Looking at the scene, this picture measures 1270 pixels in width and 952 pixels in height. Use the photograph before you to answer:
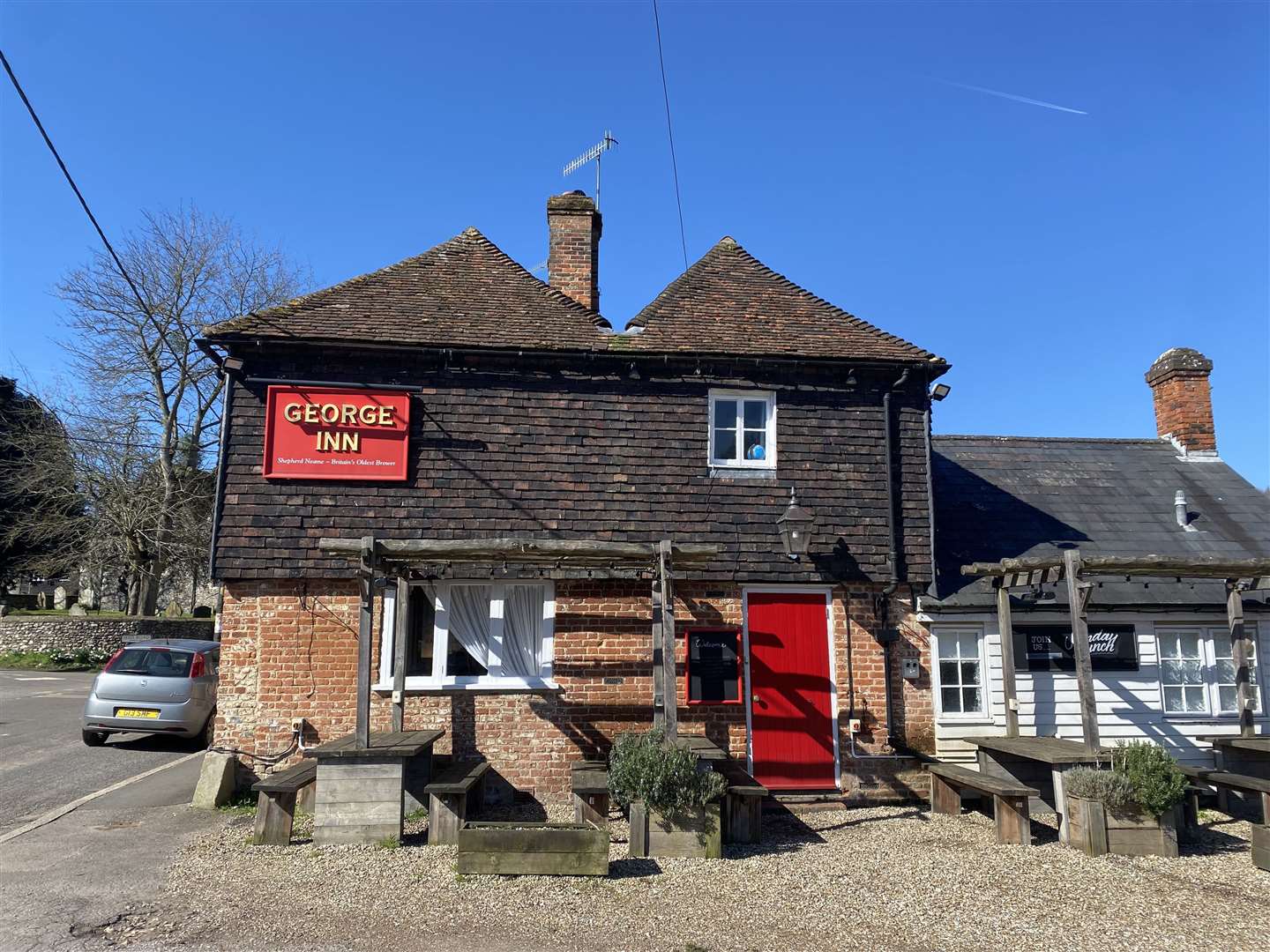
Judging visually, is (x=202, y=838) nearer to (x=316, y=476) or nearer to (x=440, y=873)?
(x=440, y=873)

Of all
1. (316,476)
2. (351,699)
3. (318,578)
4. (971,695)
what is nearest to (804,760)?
(971,695)

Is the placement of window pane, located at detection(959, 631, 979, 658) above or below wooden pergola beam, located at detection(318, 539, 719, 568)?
below

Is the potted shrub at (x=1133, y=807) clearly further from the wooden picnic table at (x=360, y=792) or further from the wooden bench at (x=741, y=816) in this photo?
the wooden picnic table at (x=360, y=792)

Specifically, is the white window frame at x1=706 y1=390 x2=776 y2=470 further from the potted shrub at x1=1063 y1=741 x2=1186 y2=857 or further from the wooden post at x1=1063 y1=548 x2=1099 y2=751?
the potted shrub at x1=1063 y1=741 x2=1186 y2=857

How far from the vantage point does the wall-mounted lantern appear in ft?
30.8

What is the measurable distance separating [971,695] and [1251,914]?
3.98m

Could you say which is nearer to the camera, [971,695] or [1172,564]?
[1172,564]

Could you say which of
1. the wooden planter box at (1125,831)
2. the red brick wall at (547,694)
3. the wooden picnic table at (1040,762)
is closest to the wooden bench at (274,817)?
the red brick wall at (547,694)

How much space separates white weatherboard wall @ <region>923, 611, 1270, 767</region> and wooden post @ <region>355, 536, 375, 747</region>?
6.43m

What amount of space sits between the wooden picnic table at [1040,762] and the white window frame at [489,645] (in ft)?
16.2

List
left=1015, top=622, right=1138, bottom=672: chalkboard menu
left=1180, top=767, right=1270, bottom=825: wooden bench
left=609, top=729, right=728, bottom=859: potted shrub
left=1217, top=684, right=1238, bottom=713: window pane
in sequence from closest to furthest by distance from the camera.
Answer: left=609, top=729, right=728, bottom=859: potted shrub → left=1180, top=767, right=1270, bottom=825: wooden bench → left=1015, top=622, right=1138, bottom=672: chalkboard menu → left=1217, top=684, right=1238, bottom=713: window pane

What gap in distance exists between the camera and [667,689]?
7719 mm

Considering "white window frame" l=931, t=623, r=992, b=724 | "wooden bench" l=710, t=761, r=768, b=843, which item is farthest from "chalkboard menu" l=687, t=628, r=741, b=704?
"white window frame" l=931, t=623, r=992, b=724

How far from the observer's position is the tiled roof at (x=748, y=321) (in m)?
10.3
